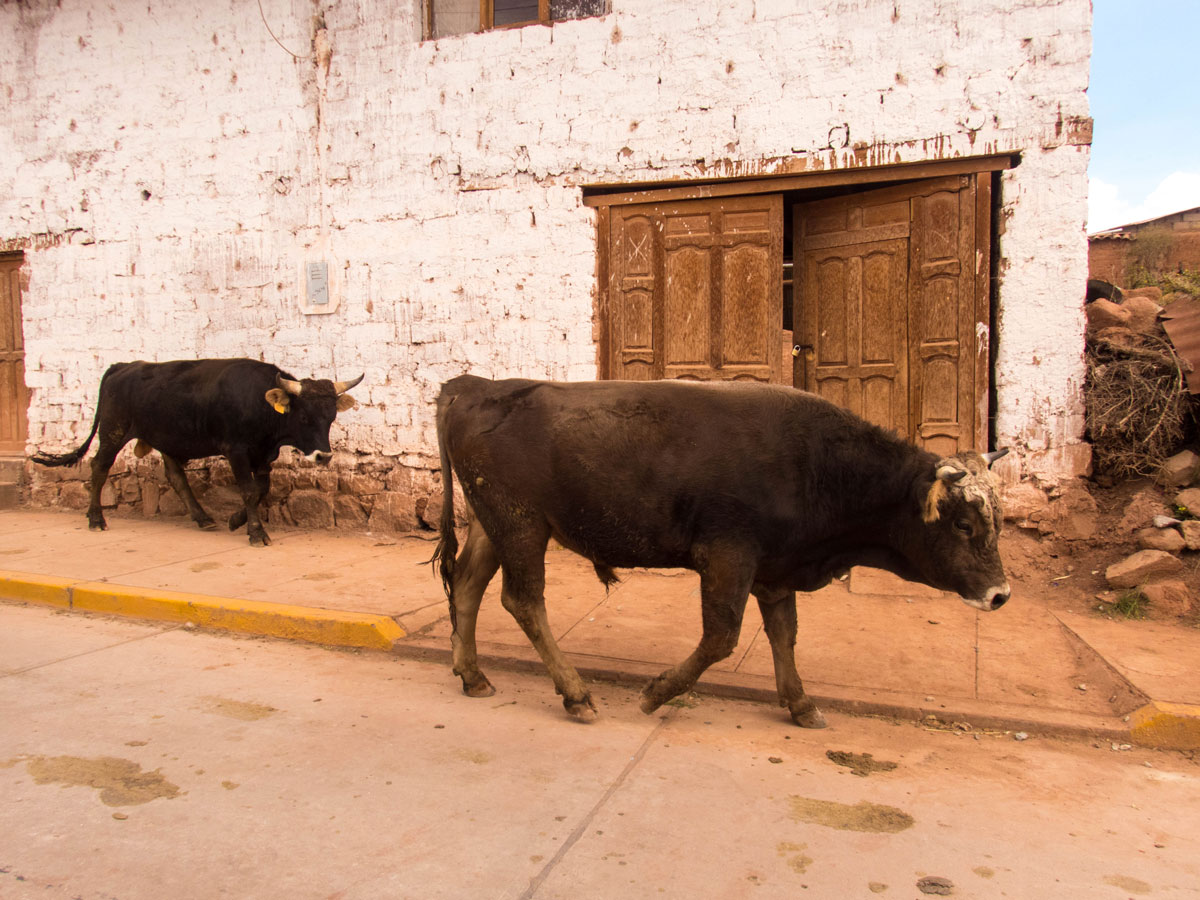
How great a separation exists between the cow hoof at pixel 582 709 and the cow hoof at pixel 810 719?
0.93m

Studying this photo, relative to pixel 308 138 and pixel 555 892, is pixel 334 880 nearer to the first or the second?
pixel 555 892

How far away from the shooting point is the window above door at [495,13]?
7.23 m

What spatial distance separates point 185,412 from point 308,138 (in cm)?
292

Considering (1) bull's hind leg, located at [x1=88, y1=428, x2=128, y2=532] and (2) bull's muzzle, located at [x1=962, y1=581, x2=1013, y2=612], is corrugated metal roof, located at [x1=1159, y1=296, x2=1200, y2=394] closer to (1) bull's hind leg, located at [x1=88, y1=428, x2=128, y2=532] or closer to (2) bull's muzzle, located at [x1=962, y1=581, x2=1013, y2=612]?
(2) bull's muzzle, located at [x1=962, y1=581, x2=1013, y2=612]

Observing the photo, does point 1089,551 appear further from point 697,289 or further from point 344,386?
point 344,386

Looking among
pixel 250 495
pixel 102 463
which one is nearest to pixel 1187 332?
pixel 250 495

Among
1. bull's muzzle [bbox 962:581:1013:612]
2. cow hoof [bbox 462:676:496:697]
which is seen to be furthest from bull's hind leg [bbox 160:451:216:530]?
bull's muzzle [bbox 962:581:1013:612]

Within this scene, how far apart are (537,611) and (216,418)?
5115mm

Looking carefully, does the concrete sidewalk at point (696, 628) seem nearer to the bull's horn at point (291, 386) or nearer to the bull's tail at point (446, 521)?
the bull's tail at point (446, 521)

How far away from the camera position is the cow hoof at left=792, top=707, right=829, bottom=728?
377cm

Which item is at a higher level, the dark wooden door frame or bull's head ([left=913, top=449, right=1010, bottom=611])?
the dark wooden door frame

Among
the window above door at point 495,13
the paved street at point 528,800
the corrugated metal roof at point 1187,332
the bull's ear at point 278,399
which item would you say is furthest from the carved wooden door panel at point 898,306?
the bull's ear at point 278,399

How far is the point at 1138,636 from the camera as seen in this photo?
4883mm

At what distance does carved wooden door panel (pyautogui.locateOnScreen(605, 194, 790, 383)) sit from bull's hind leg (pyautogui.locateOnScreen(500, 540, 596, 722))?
11.3ft
